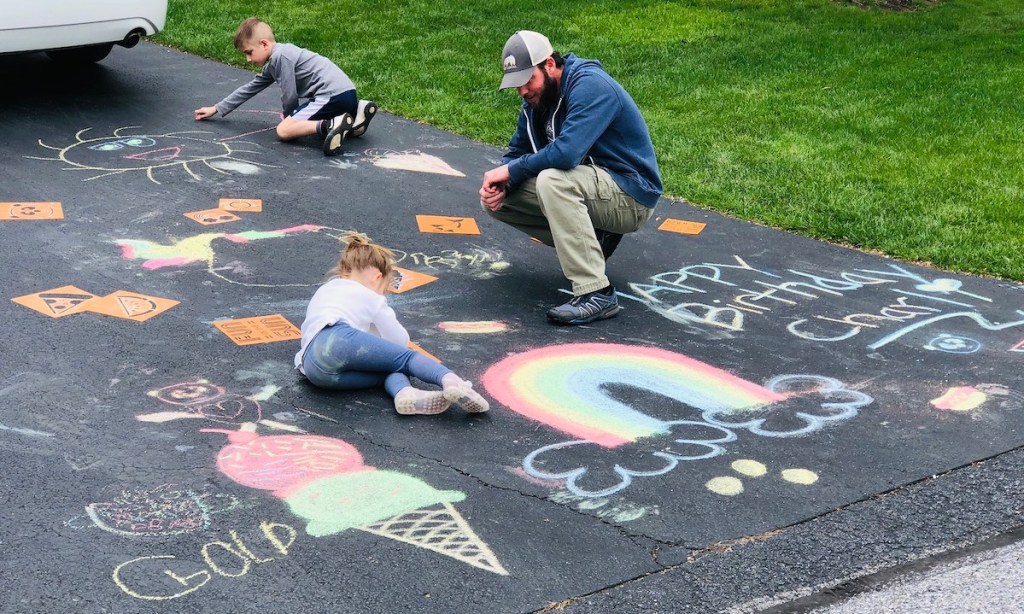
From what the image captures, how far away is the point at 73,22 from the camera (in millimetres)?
7047

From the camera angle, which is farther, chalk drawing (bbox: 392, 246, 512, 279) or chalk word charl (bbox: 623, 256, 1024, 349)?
chalk drawing (bbox: 392, 246, 512, 279)

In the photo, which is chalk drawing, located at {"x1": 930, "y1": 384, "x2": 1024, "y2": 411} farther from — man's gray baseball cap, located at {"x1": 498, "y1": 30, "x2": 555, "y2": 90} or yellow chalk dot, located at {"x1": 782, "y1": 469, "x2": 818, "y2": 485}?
man's gray baseball cap, located at {"x1": 498, "y1": 30, "x2": 555, "y2": 90}

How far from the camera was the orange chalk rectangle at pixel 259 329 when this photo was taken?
14.8 feet

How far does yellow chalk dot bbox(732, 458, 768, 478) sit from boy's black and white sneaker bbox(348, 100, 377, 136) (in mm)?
4539

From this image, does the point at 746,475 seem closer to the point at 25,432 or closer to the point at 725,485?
the point at 725,485

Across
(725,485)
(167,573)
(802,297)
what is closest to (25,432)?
(167,573)

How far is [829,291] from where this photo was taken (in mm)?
5406

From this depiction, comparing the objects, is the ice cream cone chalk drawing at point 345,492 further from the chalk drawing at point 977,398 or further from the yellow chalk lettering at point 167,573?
the chalk drawing at point 977,398

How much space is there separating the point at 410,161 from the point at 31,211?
7.85 feet

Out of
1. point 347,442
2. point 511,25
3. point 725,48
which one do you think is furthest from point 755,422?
point 511,25

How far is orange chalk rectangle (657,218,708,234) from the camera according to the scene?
6.25 metres

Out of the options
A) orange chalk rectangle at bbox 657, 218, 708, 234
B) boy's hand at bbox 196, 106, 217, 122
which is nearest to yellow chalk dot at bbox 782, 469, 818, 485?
orange chalk rectangle at bbox 657, 218, 708, 234

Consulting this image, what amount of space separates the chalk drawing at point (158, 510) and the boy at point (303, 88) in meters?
4.11

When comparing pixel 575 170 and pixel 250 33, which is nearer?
pixel 575 170
